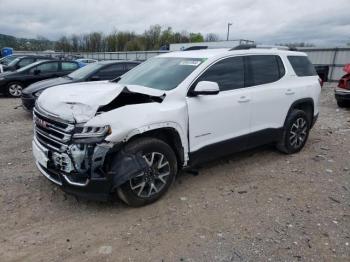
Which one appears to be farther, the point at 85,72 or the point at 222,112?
the point at 85,72

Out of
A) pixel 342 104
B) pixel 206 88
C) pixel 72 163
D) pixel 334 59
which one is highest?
pixel 334 59

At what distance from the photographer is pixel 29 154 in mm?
5340

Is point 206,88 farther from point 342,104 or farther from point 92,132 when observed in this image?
point 342,104

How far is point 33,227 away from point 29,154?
2.35 metres

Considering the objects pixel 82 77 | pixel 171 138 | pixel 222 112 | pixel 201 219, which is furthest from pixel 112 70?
pixel 201 219

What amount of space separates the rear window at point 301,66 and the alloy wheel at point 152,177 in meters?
3.14

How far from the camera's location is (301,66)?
5641mm

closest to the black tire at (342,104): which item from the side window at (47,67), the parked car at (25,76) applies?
the parked car at (25,76)

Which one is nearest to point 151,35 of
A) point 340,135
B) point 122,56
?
point 122,56

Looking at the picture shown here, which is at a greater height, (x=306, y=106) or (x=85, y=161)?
(x=306, y=106)

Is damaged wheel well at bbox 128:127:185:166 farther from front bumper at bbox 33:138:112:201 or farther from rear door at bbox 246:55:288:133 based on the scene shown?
rear door at bbox 246:55:288:133

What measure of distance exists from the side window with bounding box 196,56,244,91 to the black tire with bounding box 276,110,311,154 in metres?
1.40

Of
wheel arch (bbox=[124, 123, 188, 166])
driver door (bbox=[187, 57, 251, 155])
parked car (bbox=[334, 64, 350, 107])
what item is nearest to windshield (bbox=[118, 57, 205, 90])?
driver door (bbox=[187, 57, 251, 155])

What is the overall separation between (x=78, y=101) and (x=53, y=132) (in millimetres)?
453
